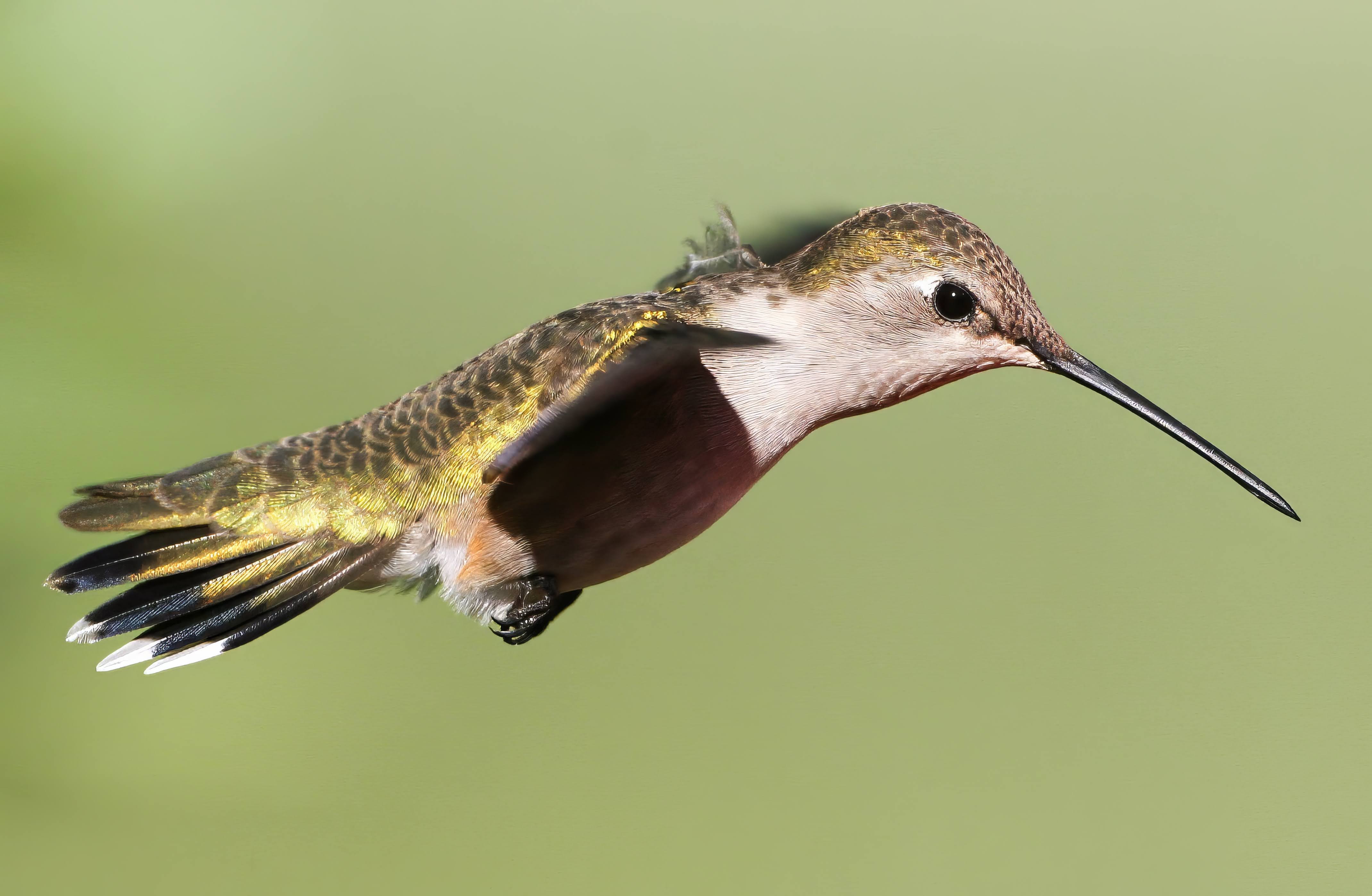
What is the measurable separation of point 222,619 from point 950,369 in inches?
24.0

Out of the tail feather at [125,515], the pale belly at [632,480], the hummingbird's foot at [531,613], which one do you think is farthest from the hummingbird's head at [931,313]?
the tail feather at [125,515]

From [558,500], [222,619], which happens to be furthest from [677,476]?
[222,619]

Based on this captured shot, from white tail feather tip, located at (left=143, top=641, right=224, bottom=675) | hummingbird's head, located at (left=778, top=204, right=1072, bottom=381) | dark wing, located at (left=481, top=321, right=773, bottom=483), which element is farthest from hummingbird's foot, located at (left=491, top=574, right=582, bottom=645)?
hummingbird's head, located at (left=778, top=204, right=1072, bottom=381)

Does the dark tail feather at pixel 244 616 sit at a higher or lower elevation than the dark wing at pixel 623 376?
lower

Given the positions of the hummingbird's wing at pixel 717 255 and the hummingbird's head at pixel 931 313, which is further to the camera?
the hummingbird's wing at pixel 717 255

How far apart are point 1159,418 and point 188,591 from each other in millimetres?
791

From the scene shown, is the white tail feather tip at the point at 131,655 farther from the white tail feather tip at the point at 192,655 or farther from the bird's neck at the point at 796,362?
the bird's neck at the point at 796,362

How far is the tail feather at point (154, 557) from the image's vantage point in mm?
769

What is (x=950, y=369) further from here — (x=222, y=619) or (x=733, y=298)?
(x=222, y=619)

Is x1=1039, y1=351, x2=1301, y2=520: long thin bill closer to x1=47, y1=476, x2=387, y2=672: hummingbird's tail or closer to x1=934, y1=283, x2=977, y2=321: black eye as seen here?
x1=934, y1=283, x2=977, y2=321: black eye

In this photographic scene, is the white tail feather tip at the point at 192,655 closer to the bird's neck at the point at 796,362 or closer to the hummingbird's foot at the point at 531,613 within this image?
the hummingbird's foot at the point at 531,613

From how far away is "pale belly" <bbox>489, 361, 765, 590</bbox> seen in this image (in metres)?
0.73

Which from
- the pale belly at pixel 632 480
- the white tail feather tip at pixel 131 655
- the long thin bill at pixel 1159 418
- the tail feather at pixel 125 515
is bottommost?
the long thin bill at pixel 1159 418

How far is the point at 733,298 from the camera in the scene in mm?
783
